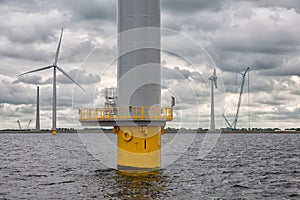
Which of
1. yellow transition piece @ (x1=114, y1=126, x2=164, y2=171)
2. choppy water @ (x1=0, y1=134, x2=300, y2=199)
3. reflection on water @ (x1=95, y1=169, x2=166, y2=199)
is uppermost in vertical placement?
yellow transition piece @ (x1=114, y1=126, x2=164, y2=171)

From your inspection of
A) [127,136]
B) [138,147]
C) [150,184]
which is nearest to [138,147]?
[138,147]

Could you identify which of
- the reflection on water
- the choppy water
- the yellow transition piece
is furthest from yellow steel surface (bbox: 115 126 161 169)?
the choppy water

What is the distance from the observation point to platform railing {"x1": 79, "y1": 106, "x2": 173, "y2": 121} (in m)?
34.4

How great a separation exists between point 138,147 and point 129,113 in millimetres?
2756

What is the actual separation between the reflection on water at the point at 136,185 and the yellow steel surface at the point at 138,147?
881mm

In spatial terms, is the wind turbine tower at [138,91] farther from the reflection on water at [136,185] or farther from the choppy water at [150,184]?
the choppy water at [150,184]

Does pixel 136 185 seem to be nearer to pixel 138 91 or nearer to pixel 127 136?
pixel 127 136

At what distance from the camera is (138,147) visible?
34375 mm

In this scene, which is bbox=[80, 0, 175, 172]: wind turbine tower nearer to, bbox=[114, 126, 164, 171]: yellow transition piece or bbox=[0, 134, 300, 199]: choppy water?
bbox=[114, 126, 164, 171]: yellow transition piece

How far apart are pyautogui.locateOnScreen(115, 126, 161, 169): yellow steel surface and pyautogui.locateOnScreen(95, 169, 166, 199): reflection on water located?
881mm

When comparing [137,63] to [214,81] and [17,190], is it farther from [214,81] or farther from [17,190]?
[214,81]

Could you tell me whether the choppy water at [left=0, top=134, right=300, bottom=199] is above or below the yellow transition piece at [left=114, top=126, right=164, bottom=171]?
below

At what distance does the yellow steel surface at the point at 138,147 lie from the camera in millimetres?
34375

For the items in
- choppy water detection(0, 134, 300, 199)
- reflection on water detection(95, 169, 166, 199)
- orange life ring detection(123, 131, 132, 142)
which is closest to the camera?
reflection on water detection(95, 169, 166, 199)
